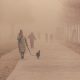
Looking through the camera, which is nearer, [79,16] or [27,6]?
[79,16]

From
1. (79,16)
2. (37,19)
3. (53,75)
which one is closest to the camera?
(53,75)

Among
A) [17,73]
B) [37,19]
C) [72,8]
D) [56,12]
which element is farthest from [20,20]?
[17,73]

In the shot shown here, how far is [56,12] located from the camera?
86.4 metres

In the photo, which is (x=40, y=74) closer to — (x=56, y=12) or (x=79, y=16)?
(x=79, y=16)

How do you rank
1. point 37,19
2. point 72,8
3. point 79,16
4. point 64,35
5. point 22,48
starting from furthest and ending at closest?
point 37,19 → point 64,35 → point 72,8 → point 79,16 → point 22,48

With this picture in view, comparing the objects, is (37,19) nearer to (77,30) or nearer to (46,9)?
(46,9)

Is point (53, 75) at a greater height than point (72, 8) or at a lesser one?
lesser

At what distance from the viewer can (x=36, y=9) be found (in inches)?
3745

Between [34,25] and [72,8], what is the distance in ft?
109

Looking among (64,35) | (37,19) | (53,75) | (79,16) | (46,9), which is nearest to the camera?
(53,75)

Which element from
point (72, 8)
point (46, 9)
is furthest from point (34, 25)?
point (72, 8)

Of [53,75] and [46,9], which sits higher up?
[46,9]

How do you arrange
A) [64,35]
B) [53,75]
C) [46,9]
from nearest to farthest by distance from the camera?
[53,75]
[64,35]
[46,9]

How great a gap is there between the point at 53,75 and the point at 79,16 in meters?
39.1
